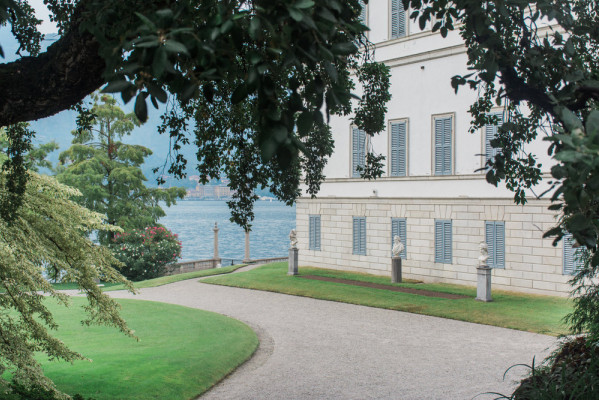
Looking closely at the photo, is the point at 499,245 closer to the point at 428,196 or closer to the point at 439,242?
the point at 439,242

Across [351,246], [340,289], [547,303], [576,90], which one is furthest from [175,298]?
[576,90]

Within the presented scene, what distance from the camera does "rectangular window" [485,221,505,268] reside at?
63.9 feet

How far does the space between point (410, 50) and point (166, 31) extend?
819 inches

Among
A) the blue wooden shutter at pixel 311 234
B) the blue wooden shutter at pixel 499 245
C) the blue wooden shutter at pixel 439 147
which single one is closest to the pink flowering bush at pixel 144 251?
the blue wooden shutter at pixel 311 234

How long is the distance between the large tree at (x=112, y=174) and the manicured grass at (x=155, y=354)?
13.4 meters

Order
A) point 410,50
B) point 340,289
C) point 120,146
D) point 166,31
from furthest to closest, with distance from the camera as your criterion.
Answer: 1. point 120,146
2. point 410,50
3. point 340,289
4. point 166,31

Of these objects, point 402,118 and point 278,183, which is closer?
point 278,183

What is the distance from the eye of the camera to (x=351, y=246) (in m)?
24.6

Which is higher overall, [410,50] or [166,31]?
[410,50]

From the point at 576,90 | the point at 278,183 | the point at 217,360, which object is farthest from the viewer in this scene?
the point at 217,360

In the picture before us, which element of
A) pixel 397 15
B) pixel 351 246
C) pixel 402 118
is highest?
pixel 397 15

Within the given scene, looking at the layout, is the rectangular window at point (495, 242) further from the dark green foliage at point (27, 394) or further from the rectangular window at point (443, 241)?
the dark green foliage at point (27, 394)

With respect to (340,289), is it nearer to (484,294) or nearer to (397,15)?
(484,294)

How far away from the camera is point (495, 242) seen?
1964cm
